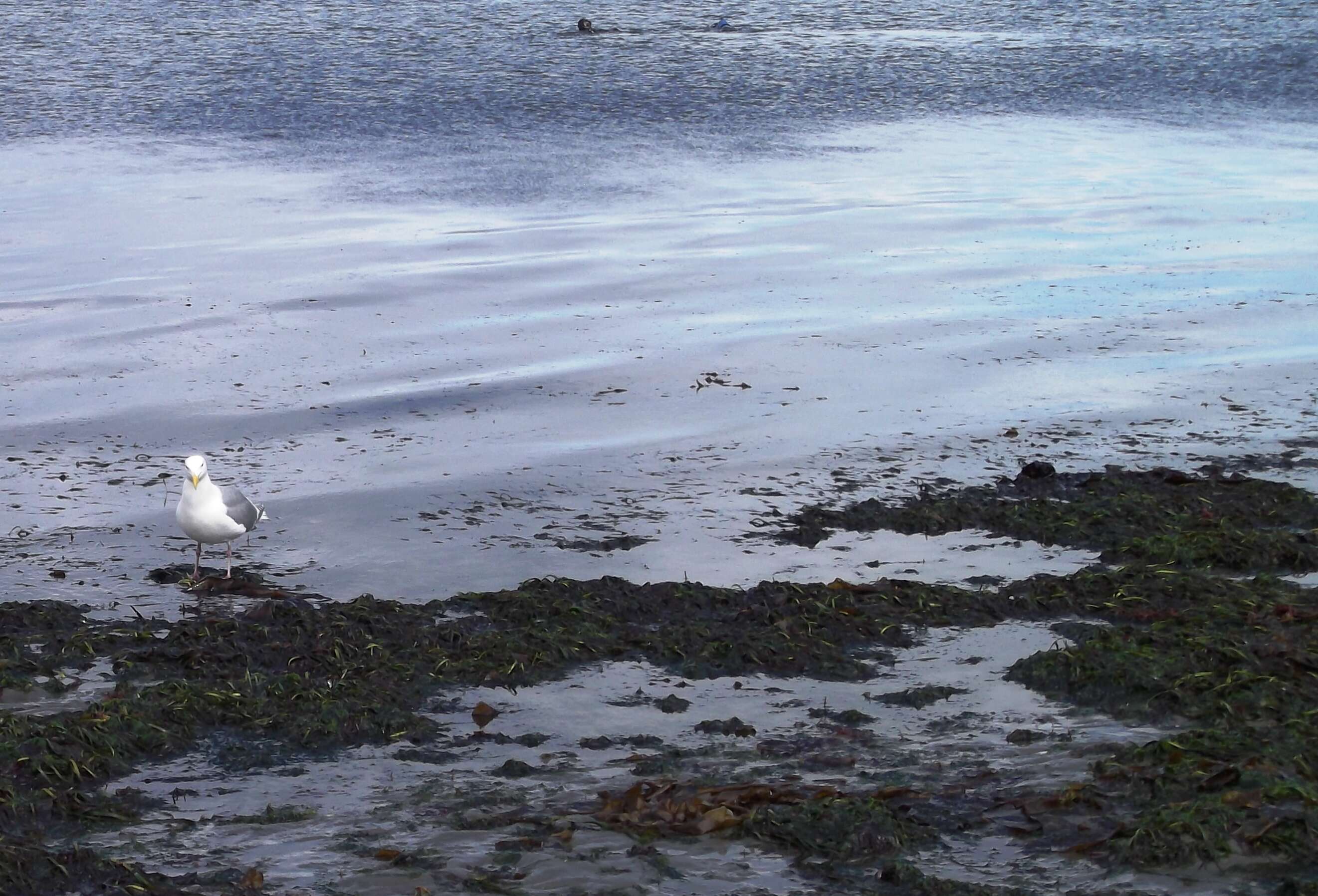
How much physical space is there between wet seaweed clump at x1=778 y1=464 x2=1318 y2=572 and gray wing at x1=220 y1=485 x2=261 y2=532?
8.10ft

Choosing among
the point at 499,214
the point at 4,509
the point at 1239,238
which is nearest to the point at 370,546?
the point at 4,509

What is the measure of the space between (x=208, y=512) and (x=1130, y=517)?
4256 millimetres

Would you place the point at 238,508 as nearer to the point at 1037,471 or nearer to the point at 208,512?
the point at 208,512

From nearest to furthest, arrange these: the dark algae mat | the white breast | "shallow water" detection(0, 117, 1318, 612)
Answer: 1. the dark algae mat
2. the white breast
3. "shallow water" detection(0, 117, 1318, 612)

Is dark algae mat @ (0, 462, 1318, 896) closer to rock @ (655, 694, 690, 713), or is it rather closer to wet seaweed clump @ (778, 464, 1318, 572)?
wet seaweed clump @ (778, 464, 1318, 572)

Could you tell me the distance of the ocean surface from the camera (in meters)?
8.11

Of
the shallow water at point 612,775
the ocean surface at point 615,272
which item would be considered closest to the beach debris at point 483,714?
the shallow water at point 612,775

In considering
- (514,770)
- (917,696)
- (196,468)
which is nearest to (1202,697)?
(917,696)

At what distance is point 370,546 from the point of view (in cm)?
752

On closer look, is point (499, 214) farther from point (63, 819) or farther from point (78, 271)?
point (63, 819)

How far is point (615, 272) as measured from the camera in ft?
41.8

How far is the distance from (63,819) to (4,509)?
3.35m

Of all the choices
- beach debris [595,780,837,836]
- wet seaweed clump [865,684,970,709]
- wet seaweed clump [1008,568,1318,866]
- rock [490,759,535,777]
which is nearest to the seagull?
rock [490,759,535,777]

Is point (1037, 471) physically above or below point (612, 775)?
above
